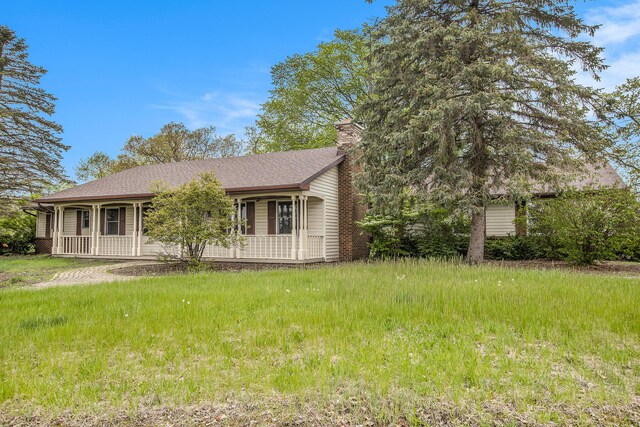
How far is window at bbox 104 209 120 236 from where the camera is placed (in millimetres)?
18656

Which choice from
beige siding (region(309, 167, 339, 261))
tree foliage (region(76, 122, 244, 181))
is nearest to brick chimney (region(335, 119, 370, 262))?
beige siding (region(309, 167, 339, 261))

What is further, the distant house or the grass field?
the distant house

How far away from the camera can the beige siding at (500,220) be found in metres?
16.8

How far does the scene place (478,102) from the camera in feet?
34.8

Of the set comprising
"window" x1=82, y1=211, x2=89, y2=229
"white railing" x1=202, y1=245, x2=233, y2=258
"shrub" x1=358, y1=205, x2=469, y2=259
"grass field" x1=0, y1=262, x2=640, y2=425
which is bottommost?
"grass field" x1=0, y1=262, x2=640, y2=425

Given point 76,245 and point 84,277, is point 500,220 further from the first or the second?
point 76,245

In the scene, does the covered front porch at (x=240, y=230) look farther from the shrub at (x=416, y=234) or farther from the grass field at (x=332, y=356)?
the grass field at (x=332, y=356)

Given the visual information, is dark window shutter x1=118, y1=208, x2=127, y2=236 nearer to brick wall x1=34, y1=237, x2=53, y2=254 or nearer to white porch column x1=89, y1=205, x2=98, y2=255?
white porch column x1=89, y1=205, x2=98, y2=255

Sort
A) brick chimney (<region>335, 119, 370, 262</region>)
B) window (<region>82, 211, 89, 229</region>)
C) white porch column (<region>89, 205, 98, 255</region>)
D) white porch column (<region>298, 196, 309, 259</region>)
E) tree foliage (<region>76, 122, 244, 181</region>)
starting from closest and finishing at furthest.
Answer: white porch column (<region>298, 196, 309, 259</region>), brick chimney (<region>335, 119, 370, 262</region>), white porch column (<region>89, 205, 98, 255</region>), window (<region>82, 211, 89, 229</region>), tree foliage (<region>76, 122, 244, 181</region>)

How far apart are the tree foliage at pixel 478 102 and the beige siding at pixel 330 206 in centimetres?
195

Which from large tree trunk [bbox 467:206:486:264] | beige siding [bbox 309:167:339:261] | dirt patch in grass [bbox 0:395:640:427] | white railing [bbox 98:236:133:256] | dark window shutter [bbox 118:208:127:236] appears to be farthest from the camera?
dark window shutter [bbox 118:208:127:236]

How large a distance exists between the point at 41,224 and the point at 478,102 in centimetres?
2213

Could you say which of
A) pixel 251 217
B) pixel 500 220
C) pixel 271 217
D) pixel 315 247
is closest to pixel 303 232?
pixel 315 247

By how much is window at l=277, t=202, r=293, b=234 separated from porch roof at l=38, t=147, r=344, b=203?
1.22 m
